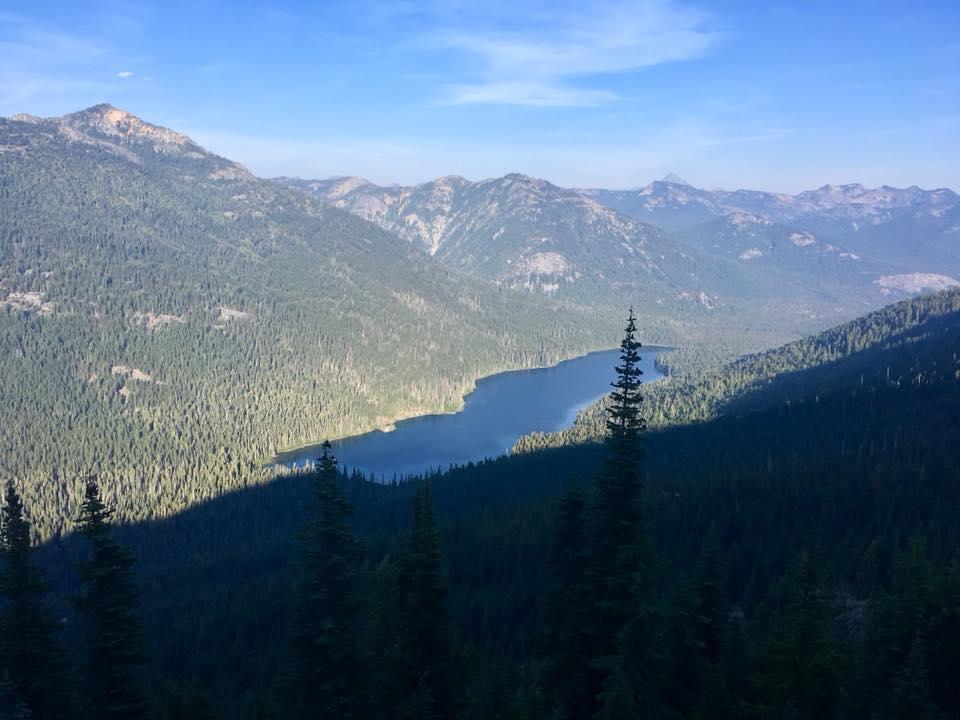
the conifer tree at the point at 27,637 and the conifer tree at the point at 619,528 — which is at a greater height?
the conifer tree at the point at 619,528

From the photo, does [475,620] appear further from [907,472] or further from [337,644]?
[907,472]

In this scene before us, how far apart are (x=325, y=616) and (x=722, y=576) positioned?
22753mm

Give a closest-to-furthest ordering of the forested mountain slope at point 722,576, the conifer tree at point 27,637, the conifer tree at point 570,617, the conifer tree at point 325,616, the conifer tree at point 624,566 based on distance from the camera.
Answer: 1. the conifer tree at point 624,566
2. the conifer tree at point 570,617
3. the forested mountain slope at point 722,576
4. the conifer tree at point 325,616
5. the conifer tree at point 27,637

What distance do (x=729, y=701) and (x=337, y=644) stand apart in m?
19.3

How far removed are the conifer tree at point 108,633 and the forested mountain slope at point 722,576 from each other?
13223 mm

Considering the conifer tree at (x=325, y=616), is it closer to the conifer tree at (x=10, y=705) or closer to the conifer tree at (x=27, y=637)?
the conifer tree at (x=10, y=705)

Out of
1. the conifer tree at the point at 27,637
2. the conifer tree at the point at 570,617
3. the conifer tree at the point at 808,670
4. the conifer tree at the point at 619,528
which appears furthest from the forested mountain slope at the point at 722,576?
the conifer tree at the point at 27,637

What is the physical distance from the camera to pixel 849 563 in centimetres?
9550

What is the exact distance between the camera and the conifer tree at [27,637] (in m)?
37.9

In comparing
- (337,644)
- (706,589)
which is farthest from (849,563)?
Answer: (337,644)

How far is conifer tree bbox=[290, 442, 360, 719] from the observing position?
36.1 meters

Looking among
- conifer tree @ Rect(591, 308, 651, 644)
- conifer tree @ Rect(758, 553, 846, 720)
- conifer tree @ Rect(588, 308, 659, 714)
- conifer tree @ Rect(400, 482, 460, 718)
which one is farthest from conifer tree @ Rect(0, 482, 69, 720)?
conifer tree @ Rect(758, 553, 846, 720)

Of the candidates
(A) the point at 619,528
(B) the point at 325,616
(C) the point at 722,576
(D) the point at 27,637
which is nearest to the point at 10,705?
(D) the point at 27,637

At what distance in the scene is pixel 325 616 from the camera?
36.3 m
